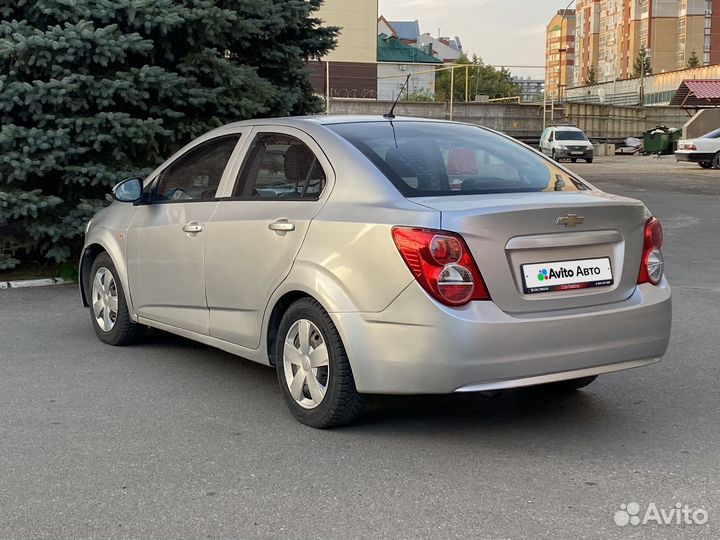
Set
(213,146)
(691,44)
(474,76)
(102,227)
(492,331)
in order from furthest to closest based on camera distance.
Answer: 1. (691,44)
2. (474,76)
3. (102,227)
4. (213,146)
5. (492,331)

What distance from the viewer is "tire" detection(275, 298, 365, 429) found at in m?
4.62

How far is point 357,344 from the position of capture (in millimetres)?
4469

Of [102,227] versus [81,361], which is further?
[102,227]

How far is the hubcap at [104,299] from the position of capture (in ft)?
22.5

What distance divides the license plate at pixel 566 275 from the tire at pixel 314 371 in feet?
3.15

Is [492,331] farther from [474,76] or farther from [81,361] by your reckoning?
[474,76]

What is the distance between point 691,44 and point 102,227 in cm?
12654

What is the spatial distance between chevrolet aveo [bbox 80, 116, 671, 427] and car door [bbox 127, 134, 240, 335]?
0.9 inches

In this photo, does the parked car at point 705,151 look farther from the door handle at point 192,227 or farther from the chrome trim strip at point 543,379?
the chrome trim strip at point 543,379

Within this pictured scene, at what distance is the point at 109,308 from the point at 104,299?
96mm

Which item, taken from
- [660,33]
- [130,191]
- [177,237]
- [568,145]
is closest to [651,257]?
[177,237]

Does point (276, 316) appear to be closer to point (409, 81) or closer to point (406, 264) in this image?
point (406, 264)

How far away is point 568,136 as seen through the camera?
43125mm

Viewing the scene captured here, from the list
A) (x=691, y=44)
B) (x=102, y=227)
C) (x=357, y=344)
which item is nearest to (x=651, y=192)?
(x=102, y=227)
